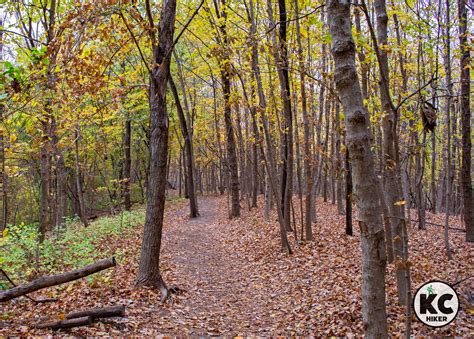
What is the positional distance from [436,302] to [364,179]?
65.4 inches

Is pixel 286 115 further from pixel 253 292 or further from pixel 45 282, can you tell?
pixel 45 282

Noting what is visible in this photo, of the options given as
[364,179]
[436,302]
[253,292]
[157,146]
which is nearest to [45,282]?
[157,146]

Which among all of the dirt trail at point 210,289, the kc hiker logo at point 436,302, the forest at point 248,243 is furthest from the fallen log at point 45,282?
the kc hiker logo at point 436,302

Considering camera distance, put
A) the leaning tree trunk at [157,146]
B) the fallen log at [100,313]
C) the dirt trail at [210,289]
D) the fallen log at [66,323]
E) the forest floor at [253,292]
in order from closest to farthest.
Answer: the fallen log at [66,323] → the fallen log at [100,313] → the forest floor at [253,292] → the dirt trail at [210,289] → the leaning tree trunk at [157,146]

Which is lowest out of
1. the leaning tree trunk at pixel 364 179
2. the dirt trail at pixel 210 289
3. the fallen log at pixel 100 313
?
the dirt trail at pixel 210 289

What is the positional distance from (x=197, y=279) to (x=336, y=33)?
7139 millimetres

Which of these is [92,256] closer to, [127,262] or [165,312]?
[127,262]

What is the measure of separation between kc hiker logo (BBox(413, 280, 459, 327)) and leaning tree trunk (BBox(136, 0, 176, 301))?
484cm

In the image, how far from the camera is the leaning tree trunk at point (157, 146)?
22.7ft

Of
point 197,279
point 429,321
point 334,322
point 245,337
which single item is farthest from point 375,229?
point 197,279

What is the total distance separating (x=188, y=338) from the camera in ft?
16.9

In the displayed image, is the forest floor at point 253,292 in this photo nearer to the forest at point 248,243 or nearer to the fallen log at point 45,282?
the forest at point 248,243

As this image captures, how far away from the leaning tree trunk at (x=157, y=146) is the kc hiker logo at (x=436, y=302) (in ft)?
15.9

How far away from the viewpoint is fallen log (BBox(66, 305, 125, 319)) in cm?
489
